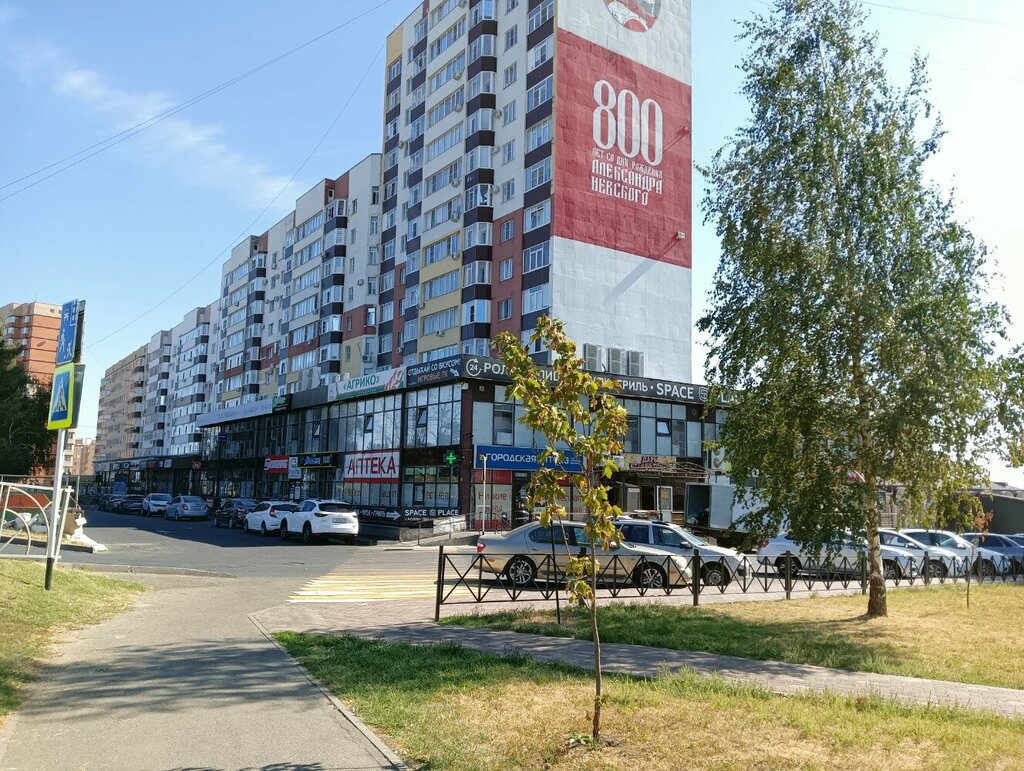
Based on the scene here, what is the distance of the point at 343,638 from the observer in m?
11.8

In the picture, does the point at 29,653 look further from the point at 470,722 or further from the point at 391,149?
the point at 391,149

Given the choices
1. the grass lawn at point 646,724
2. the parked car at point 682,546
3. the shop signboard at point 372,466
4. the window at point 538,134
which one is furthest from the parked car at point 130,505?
the grass lawn at point 646,724

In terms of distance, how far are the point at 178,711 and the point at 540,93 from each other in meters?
48.8

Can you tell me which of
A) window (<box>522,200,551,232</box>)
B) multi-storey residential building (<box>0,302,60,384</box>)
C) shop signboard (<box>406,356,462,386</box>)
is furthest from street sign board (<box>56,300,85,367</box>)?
multi-storey residential building (<box>0,302,60,384</box>)

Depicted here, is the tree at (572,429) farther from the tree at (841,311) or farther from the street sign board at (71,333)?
the street sign board at (71,333)

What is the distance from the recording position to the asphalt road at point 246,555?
23.6 metres

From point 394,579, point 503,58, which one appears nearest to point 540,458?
point 394,579

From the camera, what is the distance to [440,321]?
187 ft

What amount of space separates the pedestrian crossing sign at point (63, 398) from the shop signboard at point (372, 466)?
109 ft

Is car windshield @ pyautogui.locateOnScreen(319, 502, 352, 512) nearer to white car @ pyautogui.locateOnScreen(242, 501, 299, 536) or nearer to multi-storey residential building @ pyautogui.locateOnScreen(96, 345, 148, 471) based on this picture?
white car @ pyautogui.locateOnScreen(242, 501, 299, 536)

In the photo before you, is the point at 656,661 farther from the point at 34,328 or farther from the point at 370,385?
the point at 34,328

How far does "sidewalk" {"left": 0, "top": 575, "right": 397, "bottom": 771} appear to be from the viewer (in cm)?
644

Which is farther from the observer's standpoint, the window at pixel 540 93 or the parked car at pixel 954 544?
the window at pixel 540 93

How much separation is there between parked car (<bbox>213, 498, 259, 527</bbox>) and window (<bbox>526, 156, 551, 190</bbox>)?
25.0 m
